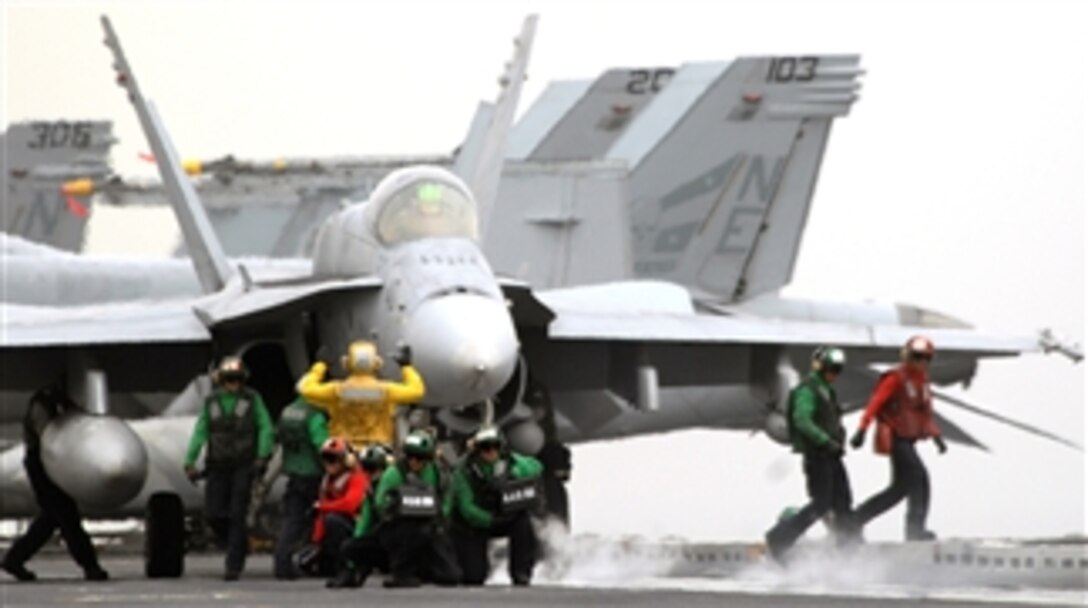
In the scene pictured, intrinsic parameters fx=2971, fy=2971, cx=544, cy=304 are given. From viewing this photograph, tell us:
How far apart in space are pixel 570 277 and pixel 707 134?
264cm

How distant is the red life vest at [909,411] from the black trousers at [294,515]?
11.1ft

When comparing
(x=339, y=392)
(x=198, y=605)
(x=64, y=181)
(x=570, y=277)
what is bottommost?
(x=198, y=605)

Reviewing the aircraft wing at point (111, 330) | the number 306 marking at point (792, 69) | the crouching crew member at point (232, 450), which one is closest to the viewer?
the crouching crew member at point (232, 450)

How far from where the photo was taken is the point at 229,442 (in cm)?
1698

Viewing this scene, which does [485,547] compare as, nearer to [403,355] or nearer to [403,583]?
[403,583]

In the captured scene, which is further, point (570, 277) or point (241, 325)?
point (570, 277)

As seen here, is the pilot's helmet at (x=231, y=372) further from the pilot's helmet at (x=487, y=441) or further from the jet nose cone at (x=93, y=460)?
the pilot's helmet at (x=487, y=441)

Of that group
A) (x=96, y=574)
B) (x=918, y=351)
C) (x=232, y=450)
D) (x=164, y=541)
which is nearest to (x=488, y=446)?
(x=232, y=450)

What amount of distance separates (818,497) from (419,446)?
299 centimetres

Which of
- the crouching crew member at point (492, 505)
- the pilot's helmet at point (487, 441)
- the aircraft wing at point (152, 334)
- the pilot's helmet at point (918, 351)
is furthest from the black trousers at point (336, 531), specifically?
the pilot's helmet at point (918, 351)

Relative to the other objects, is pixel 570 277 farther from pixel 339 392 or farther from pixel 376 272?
pixel 339 392

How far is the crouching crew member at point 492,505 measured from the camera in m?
15.0

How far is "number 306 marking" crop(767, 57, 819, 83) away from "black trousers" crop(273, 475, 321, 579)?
1655 centimetres

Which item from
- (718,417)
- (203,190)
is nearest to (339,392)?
(718,417)
